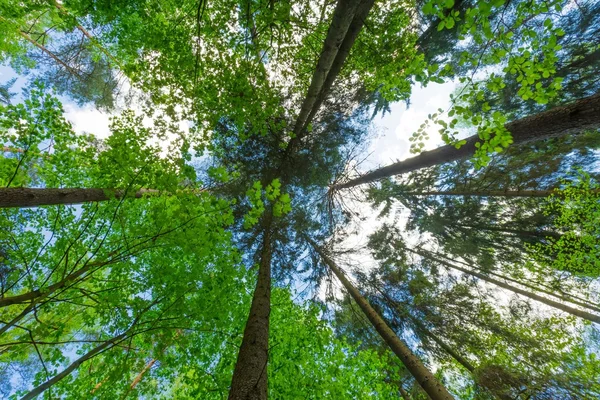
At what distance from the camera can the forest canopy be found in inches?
132

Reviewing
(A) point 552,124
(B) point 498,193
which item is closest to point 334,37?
(A) point 552,124

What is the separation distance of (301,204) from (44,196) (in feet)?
20.8

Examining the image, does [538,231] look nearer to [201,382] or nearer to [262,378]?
[262,378]

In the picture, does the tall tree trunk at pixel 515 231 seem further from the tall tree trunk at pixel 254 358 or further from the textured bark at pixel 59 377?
the textured bark at pixel 59 377

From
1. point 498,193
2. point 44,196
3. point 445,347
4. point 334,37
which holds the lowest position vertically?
point 445,347

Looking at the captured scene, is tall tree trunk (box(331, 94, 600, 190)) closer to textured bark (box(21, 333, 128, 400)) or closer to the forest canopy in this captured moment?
the forest canopy

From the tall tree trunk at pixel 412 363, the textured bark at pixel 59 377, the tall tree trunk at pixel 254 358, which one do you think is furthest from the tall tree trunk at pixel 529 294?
the textured bark at pixel 59 377

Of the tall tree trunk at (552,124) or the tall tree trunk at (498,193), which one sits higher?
the tall tree trunk at (552,124)

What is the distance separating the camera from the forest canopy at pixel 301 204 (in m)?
3.34

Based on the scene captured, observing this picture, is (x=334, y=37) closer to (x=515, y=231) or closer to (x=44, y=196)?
(x=44, y=196)

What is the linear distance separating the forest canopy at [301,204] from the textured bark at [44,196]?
45 millimetres

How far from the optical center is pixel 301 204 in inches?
327

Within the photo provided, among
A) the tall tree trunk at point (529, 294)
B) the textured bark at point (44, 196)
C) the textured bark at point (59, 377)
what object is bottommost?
the tall tree trunk at point (529, 294)

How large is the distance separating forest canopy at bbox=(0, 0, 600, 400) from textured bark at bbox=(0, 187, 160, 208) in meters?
0.05
